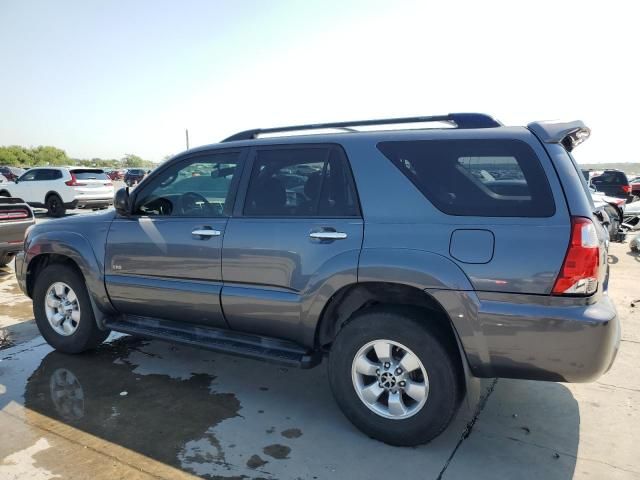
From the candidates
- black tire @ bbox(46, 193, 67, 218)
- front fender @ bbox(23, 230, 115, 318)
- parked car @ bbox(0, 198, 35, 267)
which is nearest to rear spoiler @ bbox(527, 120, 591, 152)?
front fender @ bbox(23, 230, 115, 318)

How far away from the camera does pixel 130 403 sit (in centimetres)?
351

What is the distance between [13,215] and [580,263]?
7.85 metres

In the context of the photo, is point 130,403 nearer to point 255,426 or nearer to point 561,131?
point 255,426

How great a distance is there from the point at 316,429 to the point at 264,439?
1.15 feet

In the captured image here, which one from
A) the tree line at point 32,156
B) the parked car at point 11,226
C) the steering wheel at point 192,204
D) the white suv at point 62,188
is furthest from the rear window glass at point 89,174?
the tree line at point 32,156

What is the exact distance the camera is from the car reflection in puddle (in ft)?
9.95

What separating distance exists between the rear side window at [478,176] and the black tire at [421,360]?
0.72m

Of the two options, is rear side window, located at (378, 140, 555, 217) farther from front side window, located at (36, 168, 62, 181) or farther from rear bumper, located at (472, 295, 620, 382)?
front side window, located at (36, 168, 62, 181)

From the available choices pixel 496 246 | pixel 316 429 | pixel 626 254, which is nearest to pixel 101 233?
pixel 316 429

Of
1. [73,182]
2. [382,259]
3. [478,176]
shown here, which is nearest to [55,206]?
[73,182]

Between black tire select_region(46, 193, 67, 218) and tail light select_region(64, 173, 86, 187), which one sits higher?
tail light select_region(64, 173, 86, 187)

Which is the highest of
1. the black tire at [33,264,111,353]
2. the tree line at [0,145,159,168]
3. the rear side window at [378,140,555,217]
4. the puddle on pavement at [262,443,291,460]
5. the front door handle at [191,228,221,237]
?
the tree line at [0,145,159,168]

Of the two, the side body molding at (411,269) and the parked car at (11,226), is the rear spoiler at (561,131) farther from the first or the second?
the parked car at (11,226)

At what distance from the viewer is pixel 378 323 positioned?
9.56 feet
